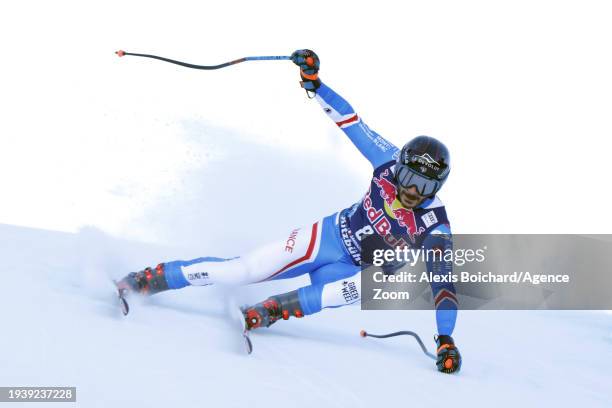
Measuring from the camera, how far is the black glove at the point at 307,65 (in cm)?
417

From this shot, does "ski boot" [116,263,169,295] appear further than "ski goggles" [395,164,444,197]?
Yes

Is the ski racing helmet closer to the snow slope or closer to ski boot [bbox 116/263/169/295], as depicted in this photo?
the snow slope

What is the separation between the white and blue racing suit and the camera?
13.3 ft

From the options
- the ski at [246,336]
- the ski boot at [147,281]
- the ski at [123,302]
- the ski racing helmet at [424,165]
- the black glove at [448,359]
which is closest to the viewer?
the ski at [246,336]

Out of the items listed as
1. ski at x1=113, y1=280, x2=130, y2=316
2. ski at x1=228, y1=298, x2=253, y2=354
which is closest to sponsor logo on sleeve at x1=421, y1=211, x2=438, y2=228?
ski at x1=228, y1=298, x2=253, y2=354

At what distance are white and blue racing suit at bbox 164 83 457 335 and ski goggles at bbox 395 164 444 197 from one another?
0.43 ft

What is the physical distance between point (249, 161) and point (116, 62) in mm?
4884

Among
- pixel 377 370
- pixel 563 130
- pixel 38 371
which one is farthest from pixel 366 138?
pixel 563 130

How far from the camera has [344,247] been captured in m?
4.33

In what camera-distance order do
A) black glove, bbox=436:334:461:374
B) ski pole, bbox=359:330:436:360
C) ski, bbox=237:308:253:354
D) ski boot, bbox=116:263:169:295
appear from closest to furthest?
ski, bbox=237:308:253:354
black glove, bbox=436:334:461:374
ski boot, bbox=116:263:169:295
ski pole, bbox=359:330:436:360

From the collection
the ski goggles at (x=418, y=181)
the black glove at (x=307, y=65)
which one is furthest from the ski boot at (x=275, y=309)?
the black glove at (x=307, y=65)

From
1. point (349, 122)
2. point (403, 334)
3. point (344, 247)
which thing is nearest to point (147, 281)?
point (344, 247)

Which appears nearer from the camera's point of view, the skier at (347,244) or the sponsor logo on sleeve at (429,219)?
the skier at (347,244)

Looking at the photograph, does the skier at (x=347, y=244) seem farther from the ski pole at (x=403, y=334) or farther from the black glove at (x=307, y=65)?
the ski pole at (x=403, y=334)
